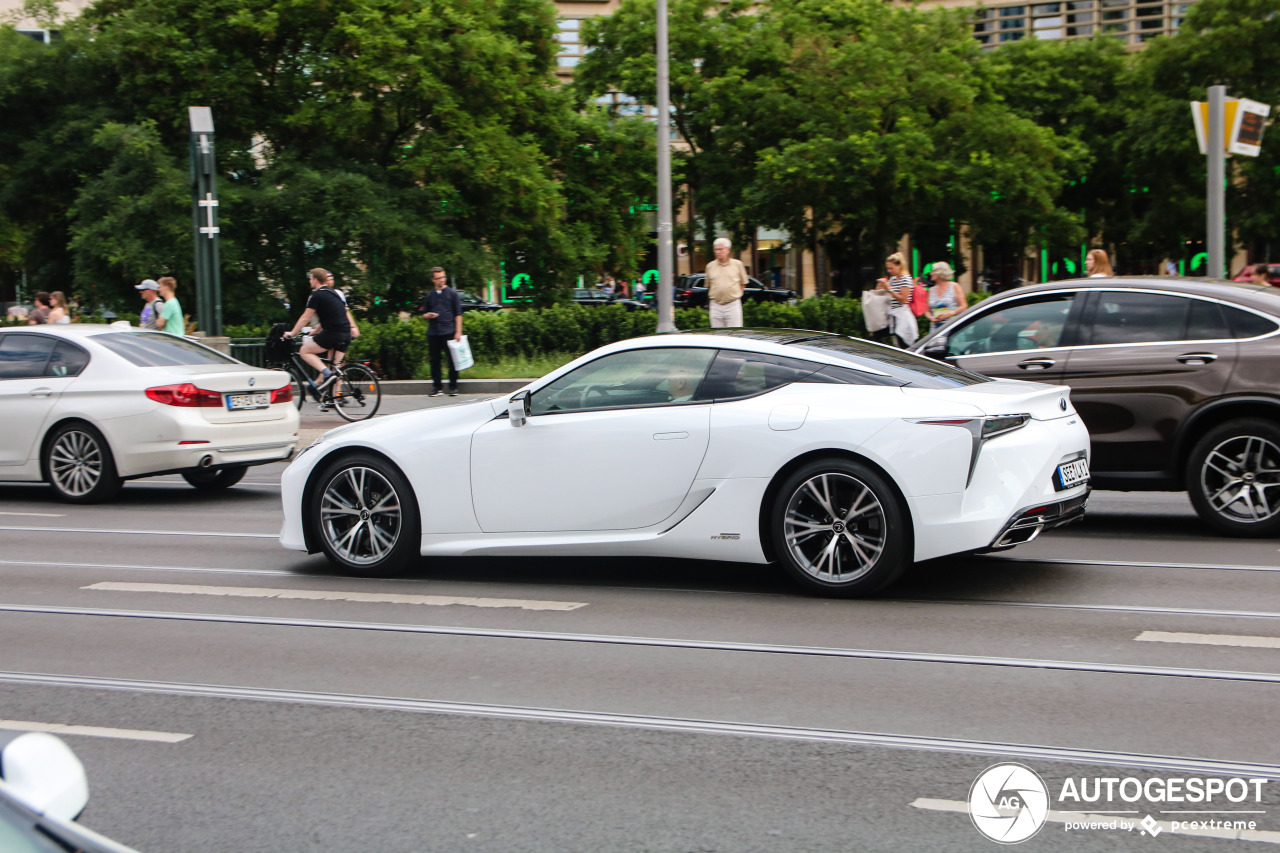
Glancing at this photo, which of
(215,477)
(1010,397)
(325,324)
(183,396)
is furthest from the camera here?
Answer: (325,324)

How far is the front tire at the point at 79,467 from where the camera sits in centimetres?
1172

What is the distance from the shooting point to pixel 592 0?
73.1 meters

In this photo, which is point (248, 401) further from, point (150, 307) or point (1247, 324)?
point (1247, 324)

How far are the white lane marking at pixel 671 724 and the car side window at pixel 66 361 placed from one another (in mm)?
6399

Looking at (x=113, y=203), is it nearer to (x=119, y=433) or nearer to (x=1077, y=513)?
(x=119, y=433)

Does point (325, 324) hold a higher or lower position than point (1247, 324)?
higher

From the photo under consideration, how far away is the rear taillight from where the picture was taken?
37.8 ft

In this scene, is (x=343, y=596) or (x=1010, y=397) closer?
(x=1010, y=397)

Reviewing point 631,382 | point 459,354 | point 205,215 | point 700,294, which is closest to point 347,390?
point 459,354

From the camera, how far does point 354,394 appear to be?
18.2 meters

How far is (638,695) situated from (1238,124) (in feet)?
38.9

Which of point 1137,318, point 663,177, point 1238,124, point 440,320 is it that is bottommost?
point 1137,318

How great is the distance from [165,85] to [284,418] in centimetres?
1937

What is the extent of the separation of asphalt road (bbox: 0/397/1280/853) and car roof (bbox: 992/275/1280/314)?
5.07ft
